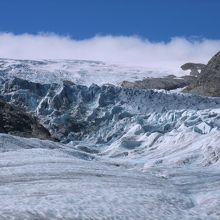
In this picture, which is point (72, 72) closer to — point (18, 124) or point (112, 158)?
point (18, 124)

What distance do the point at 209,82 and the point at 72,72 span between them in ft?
90.4

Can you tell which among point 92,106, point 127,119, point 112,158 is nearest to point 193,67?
point 92,106

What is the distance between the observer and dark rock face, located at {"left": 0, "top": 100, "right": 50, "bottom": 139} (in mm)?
43438

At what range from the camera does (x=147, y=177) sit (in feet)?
81.1

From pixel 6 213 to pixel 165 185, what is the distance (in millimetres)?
8966

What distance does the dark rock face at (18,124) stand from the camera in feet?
143

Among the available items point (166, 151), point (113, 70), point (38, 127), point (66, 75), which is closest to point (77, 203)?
point (166, 151)

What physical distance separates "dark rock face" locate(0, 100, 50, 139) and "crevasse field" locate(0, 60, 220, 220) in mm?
3544

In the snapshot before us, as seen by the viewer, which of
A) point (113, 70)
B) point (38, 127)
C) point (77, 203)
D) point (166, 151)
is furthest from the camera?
point (113, 70)

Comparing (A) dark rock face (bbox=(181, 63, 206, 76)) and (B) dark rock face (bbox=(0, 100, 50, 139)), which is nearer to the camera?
(B) dark rock face (bbox=(0, 100, 50, 139))

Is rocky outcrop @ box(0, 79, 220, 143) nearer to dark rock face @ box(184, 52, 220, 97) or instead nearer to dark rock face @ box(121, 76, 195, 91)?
dark rock face @ box(184, 52, 220, 97)

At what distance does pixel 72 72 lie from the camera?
348 ft

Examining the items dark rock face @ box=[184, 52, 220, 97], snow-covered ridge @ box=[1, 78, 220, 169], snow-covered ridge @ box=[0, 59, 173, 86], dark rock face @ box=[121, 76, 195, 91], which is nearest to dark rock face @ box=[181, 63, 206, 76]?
snow-covered ridge @ box=[0, 59, 173, 86]

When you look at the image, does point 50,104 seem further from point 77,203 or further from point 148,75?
point 148,75
